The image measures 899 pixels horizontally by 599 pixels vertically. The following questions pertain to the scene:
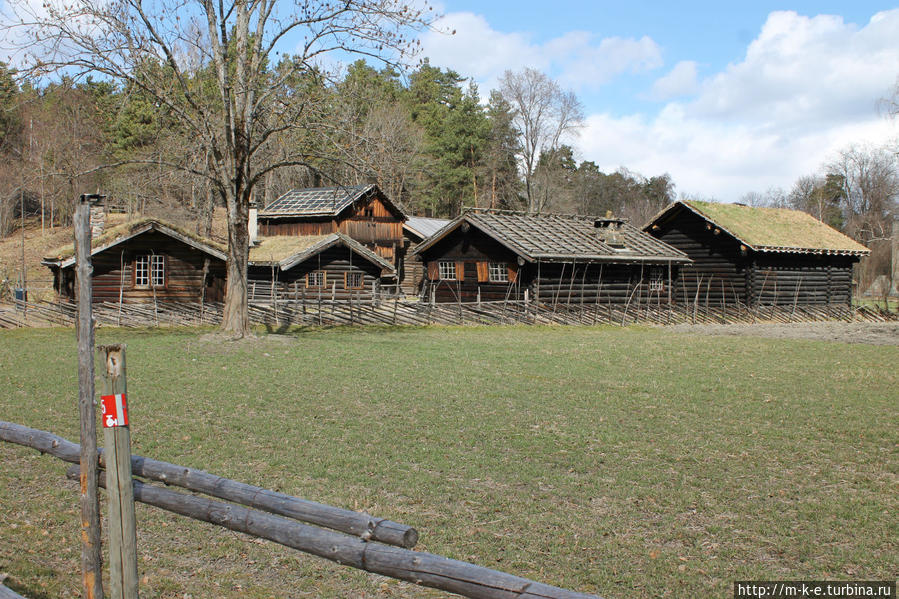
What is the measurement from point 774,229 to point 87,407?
4045cm

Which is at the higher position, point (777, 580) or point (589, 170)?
point (589, 170)

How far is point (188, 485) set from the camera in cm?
552

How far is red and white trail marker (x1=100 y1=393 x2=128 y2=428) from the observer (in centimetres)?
505

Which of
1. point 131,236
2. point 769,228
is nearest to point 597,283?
point 769,228

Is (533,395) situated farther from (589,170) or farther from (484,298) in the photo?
(589,170)

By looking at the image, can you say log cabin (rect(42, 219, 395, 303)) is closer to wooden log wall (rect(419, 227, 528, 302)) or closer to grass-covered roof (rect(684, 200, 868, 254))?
wooden log wall (rect(419, 227, 528, 302))

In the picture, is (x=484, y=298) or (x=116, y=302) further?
(x=484, y=298)

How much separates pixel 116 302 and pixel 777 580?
29.8 m

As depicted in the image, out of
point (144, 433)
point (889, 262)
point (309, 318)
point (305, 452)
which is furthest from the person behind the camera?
point (889, 262)

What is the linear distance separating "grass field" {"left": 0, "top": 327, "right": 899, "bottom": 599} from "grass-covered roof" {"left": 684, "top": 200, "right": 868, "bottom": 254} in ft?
64.1

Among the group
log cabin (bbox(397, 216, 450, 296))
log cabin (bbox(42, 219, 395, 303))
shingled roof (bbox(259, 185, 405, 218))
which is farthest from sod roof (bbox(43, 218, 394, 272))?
log cabin (bbox(397, 216, 450, 296))

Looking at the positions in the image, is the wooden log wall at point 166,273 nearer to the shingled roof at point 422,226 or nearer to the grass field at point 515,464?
the grass field at point 515,464

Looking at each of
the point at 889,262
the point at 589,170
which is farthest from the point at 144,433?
the point at 589,170

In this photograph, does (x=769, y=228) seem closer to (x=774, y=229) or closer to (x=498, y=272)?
(x=774, y=229)
